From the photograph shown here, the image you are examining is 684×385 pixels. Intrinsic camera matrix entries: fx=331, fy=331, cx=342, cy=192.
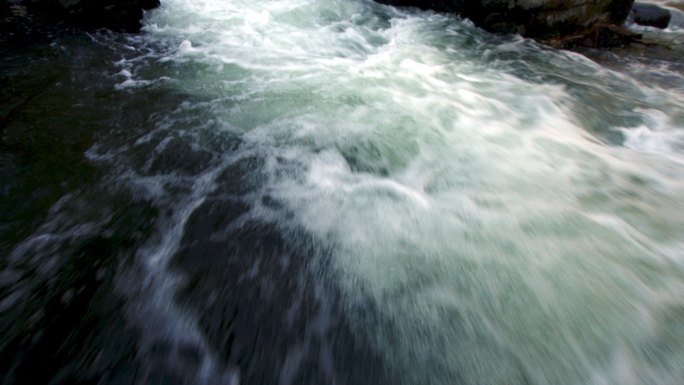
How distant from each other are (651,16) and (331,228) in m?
10.8

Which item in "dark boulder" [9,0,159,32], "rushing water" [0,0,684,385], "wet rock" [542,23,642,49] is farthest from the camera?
"wet rock" [542,23,642,49]

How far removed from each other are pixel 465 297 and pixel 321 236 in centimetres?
114

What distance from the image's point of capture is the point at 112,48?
565 centimetres

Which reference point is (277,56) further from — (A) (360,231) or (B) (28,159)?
(A) (360,231)

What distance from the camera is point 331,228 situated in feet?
8.98

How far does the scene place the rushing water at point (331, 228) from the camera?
195 cm

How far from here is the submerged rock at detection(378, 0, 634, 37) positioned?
6699mm

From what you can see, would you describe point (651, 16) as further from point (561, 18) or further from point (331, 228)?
point (331, 228)

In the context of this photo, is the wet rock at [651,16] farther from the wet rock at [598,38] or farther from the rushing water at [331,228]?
the rushing water at [331,228]

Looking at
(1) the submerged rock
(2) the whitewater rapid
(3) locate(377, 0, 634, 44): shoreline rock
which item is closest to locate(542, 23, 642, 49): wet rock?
(3) locate(377, 0, 634, 44): shoreline rock

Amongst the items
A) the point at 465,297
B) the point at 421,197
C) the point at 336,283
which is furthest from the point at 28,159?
the point at 465,297

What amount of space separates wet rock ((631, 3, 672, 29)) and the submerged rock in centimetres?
191

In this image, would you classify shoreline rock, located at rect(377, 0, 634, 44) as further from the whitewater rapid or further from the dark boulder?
the dark boulder

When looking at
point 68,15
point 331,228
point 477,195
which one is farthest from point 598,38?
point 68,15
